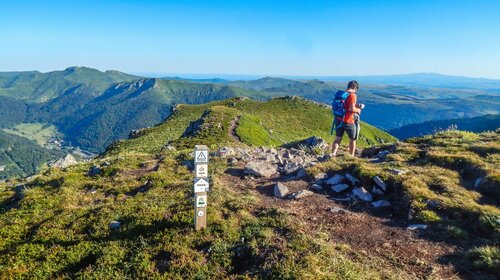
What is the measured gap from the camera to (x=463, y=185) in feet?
44.4

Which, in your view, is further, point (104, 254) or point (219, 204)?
point (219, 204)

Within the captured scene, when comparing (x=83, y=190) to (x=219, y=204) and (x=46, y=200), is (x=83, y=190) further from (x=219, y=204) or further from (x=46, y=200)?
(x=219, y=204)

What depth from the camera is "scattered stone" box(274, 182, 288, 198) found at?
45.5 ft

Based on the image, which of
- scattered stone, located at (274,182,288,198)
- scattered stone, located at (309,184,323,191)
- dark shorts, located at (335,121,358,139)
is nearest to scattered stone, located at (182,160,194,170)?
scattered stone, located at (274,182,288,198)

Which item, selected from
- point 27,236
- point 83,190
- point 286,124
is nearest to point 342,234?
point 27,236

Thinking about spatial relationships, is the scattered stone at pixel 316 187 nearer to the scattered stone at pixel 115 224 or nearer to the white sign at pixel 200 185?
the white sign at pixel 200 185

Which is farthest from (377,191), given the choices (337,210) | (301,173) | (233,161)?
(233,161)

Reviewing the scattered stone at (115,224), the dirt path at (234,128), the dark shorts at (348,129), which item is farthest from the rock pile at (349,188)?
the dirt path at (234,128)

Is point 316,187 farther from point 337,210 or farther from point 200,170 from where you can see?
point 200,170

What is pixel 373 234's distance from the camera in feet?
35.5

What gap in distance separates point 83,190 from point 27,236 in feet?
14.8

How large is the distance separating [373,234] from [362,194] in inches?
106

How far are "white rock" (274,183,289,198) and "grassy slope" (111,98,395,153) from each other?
35553mm

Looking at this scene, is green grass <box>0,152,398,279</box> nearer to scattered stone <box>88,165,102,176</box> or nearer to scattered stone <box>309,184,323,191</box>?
scattered stone <box>309,184,323,191</box>
